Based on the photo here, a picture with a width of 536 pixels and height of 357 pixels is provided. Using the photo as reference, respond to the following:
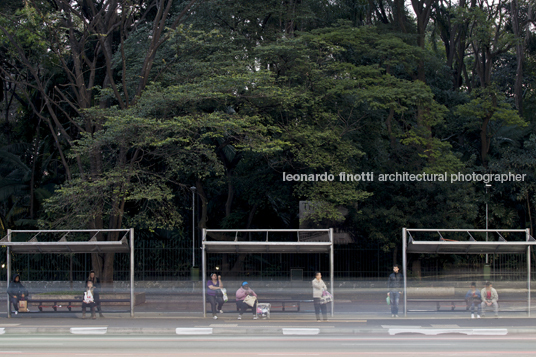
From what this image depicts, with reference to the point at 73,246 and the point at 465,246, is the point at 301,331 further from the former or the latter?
the point at 73,246

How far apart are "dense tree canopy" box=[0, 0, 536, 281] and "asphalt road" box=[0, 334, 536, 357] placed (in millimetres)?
6400

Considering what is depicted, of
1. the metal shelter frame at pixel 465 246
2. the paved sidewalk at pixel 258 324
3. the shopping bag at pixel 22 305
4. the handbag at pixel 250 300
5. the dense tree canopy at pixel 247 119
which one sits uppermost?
the dense tree canopy at pixel 247 119

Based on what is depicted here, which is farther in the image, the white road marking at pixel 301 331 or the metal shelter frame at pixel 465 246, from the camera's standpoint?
the metal shelter frame at pixel 465 246

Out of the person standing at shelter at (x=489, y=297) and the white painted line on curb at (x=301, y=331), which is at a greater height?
the person standing at shelter at (x=489, y=297)

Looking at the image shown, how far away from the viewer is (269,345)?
10758 mm

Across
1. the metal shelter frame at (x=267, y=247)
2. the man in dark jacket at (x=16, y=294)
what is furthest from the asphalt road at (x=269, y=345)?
the man in dark jacket at (x=16, y=294)

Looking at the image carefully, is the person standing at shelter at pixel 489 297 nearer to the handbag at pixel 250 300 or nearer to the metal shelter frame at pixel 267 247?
the metal shelter frame at pixel 267 247

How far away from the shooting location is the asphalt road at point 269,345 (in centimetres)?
968

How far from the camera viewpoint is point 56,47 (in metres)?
20.0

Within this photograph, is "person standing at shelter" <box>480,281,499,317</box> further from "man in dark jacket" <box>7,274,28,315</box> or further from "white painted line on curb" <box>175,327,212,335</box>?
"man in dark jacket" <box>7,274,28,315</box>

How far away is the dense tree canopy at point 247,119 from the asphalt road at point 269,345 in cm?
640

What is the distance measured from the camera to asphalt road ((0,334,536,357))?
31.8 ft

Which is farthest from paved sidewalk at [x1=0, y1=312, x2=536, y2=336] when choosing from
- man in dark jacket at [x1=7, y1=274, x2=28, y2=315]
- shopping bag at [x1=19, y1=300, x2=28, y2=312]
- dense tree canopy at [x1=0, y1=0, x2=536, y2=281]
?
dense tree canopy at [x1=0, y1=0, x2=536, y2=281]

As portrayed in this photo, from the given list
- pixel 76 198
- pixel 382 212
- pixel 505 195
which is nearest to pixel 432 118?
pixel 382 212
